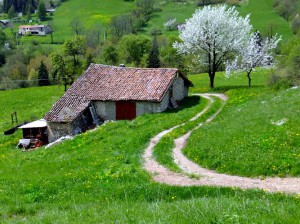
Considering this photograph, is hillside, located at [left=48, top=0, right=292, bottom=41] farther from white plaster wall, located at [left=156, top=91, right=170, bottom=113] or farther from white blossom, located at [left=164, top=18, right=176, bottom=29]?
white plaster wall, located at [left=156, top=91, right=170, bottom=113]

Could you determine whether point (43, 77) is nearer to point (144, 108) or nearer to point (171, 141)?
point (144, 108)

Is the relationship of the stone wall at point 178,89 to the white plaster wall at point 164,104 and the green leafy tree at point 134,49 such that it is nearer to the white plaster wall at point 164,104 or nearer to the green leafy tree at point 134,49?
the white plaster wall at point 164,104

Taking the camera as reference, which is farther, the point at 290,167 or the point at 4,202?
the point at 290,167

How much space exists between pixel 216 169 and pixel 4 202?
1036 cm

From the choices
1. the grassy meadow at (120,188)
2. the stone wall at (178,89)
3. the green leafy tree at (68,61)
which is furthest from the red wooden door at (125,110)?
the green leafy tree at (68,61)

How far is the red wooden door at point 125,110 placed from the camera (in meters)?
41.1

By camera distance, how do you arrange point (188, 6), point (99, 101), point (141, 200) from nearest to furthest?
point (141, 200) → point (99, 101) → point (188, 6)

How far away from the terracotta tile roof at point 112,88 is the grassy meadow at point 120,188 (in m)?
3.95

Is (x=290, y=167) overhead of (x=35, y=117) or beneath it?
overhead

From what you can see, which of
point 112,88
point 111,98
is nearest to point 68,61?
point 112,88

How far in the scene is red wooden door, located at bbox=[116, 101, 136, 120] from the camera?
4112 centimetres

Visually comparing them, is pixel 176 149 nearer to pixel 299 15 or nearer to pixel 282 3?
pixel 299 15

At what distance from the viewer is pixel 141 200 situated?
606 inches

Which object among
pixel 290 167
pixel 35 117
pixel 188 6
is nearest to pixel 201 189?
pixel 290 167
